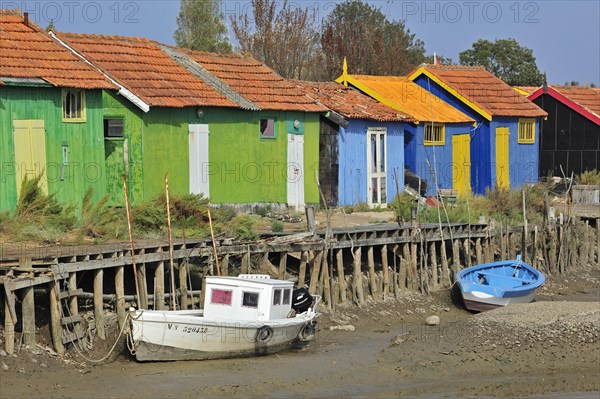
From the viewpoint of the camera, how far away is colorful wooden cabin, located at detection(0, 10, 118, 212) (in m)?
27.0

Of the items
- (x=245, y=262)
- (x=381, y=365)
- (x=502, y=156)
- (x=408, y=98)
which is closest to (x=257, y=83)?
(x=408, y=98)

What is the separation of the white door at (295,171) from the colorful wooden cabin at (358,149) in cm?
108

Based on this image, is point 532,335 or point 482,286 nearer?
point 532,335

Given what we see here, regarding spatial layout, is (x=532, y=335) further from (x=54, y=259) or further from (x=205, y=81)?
(x=205, y=81)

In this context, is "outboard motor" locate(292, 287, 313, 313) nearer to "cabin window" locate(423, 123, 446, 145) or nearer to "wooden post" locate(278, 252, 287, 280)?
"wooden post" locate(278, 252, 287, 280)

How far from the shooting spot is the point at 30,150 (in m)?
27.4

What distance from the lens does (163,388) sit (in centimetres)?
2152

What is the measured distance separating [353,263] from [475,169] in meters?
13.9

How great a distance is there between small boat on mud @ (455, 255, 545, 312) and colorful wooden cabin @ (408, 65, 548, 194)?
8882 mm

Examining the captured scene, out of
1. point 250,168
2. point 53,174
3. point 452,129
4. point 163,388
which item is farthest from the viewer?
point 452,129

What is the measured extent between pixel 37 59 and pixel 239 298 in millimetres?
8883

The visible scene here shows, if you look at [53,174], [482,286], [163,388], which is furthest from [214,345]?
[482,286]

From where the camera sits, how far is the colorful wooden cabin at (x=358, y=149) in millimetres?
36219

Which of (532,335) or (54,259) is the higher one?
(54,259)
